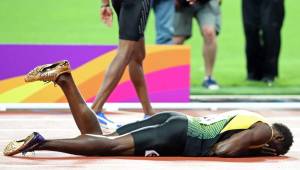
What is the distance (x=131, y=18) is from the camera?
8.69 m

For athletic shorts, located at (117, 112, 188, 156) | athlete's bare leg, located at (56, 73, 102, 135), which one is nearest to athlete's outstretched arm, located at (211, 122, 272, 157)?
athletic shorts, located at (117, 112, 188, 156)

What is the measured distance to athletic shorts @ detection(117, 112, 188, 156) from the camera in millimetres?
7059

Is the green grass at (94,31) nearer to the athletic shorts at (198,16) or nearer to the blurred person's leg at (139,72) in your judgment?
the athletic shorts at (198,16)

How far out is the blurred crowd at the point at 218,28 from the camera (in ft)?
41.7

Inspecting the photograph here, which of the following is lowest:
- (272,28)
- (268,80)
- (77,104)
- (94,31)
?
(268,80)

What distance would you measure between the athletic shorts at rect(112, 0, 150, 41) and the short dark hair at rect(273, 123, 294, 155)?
1963 mm

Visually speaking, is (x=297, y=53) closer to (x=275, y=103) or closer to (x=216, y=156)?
(x=275, y=103)

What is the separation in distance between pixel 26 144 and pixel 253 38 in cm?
766

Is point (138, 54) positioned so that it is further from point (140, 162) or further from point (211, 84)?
point (211, 84)

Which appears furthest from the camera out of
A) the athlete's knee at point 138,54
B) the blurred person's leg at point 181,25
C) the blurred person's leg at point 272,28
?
the blurred person's leg at point 272,28

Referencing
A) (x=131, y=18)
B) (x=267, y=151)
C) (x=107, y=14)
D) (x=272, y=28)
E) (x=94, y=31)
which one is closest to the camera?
(x=267, y=151)

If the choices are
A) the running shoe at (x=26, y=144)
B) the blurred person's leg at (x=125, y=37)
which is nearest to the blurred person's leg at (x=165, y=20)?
the blurred person's leg at (x=125, y=37)

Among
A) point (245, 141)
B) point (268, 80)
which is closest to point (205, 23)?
point (268, 80)

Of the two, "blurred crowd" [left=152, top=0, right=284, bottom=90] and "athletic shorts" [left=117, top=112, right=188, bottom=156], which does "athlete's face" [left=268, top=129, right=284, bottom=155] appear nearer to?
"athletic shorts" [left=117, top=112, right=188, bottom=156]
